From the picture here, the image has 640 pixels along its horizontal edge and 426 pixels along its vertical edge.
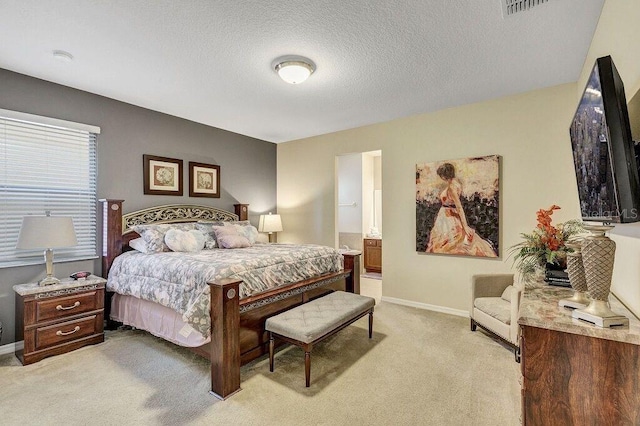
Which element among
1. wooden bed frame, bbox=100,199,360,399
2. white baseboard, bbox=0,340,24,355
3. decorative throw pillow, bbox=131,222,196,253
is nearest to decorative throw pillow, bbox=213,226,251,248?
decorative throw pillow, bbox=131,222,196,253

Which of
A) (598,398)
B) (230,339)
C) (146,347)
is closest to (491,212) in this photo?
(598,398)

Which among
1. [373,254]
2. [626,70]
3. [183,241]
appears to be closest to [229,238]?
[183,241]

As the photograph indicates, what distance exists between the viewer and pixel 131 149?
3816mm

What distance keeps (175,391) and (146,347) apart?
99cm

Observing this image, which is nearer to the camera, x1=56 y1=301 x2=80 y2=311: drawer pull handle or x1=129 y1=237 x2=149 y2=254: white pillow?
x1=56 y1=301 x2=80 y2=311: drawer pull handle

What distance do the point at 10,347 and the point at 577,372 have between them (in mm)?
4310

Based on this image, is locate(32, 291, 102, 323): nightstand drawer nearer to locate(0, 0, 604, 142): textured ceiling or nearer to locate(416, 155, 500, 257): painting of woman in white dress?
locate(0, 0, 604, 142): textured ceiling

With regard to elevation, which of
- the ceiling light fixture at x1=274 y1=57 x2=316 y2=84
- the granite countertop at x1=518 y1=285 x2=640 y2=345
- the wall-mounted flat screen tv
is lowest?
the granite countertop at x1=518 y1=285 x2=640 y2=345

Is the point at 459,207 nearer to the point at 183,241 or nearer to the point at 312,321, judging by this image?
the point at 312,321

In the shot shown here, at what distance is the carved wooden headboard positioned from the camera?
138 inches

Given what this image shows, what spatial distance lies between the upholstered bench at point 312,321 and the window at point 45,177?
2504 millimetres

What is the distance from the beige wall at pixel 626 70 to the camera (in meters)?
1.48

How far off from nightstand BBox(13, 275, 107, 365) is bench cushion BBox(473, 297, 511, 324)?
151 inches

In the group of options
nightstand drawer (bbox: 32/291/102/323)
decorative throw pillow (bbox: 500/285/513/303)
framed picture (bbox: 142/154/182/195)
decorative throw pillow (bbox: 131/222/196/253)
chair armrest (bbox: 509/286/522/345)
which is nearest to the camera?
chair armrest (bbox: 509/286/522/345)
